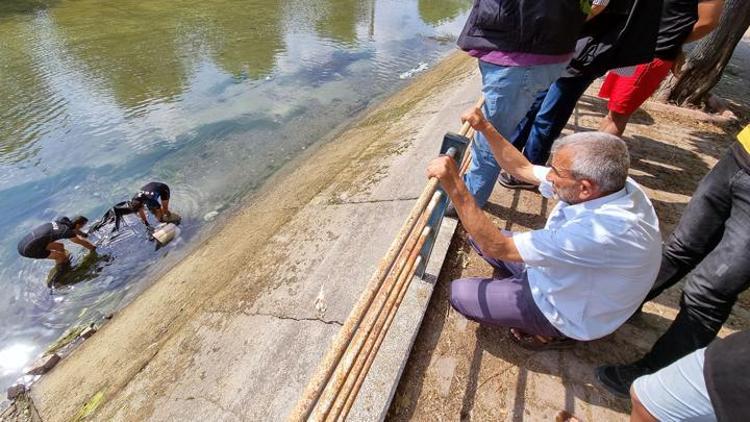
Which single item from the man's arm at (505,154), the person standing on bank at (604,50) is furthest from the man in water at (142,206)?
the person standing on bank at (604,50)

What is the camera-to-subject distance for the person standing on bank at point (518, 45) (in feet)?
6.39

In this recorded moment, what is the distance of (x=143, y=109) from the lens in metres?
8.21

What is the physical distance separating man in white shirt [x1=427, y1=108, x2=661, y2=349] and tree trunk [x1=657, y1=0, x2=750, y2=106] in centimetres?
524

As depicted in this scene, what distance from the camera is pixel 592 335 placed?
1.83m

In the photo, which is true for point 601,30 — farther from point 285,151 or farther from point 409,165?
point 285,151

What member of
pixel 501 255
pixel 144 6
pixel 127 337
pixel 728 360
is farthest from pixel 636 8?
pixel 144 6

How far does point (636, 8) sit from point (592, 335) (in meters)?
2.22

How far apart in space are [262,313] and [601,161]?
265cm

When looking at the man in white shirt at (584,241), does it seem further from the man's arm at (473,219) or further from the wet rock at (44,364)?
the wet rock at (44,364)

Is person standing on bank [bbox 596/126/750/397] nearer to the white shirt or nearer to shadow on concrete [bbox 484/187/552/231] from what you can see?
the white shirt

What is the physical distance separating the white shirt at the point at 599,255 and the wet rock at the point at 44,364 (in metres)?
4.78

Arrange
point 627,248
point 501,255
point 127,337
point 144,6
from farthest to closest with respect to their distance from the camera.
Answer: point 144,6 → point 127,337 → point 501,255 → point 627,248

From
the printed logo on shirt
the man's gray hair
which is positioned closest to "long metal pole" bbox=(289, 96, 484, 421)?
the man's gray hair

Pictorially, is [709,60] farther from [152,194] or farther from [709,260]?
[152,194]
